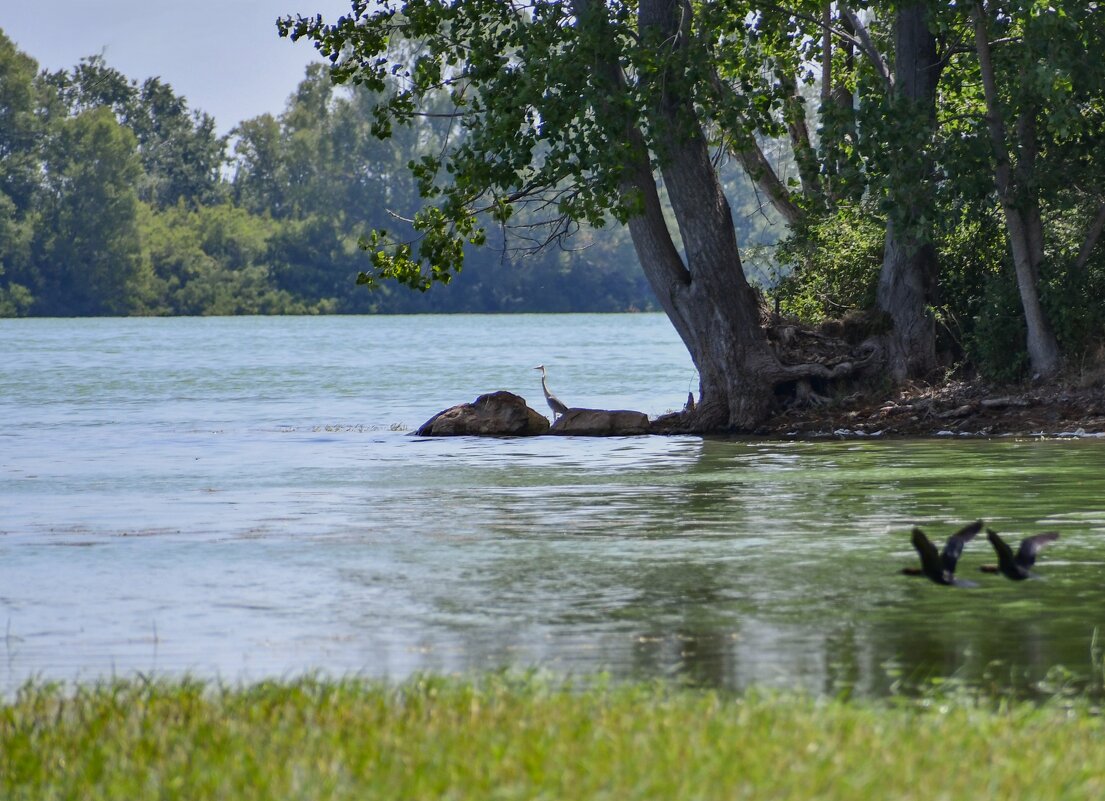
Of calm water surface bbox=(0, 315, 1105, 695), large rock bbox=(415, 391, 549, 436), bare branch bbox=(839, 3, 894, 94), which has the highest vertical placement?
bare branch bbox=(839, 3, 894, 94)

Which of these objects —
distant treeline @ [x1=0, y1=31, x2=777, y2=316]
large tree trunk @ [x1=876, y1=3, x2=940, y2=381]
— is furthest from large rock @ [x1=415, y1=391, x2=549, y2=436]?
distant treeline @ [x1=0, y1=31, x2=777, y2=316]

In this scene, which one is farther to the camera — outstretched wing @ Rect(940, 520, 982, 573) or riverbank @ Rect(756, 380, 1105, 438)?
riverbank @ Rect(756, 380, 1105, 438)

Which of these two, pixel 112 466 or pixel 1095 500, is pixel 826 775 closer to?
pixel 1095 500

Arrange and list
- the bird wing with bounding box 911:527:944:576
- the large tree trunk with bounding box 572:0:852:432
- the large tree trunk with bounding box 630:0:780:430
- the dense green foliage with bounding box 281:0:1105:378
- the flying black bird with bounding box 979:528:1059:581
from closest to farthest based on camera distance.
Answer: the bird wing with bounding box 911:527:944:576, the flying black bird with bounding box 979:528:1059:581, the dense green foliage with bounding box 281:0:1105:378, the large tree trunk with bounding box 572:0:852:432, the large tree trunk with bounding box 630:0:780:430

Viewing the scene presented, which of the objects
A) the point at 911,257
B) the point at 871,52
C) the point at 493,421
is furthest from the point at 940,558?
the point at 871,52

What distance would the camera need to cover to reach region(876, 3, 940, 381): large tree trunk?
961 inches

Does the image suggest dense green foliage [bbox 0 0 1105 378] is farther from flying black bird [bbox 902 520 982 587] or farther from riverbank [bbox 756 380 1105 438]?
flying black bird [bbox 902 520 982 587]

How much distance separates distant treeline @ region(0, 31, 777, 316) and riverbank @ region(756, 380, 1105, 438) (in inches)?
3115

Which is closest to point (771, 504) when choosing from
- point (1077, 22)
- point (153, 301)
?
point (1077, 22)

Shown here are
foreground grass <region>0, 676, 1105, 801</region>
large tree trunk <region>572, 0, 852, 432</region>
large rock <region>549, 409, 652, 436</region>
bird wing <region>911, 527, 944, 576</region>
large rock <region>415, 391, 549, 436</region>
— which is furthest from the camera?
large rock <region>415, 391, 549, 436</region>

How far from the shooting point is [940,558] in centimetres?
1054

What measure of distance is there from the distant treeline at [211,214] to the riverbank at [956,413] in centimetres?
7913

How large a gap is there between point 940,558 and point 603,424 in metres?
17.1

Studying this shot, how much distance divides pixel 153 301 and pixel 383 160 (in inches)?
779
